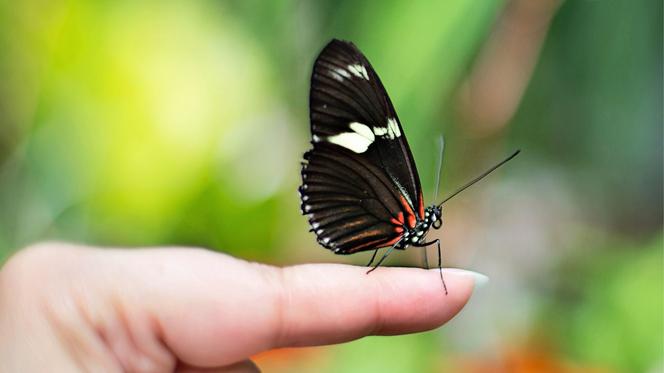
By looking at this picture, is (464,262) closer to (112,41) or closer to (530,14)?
(530,14)

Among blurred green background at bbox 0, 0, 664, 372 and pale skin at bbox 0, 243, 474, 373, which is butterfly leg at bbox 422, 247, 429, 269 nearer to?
pale skin at bbox 0, 243, 474, 373

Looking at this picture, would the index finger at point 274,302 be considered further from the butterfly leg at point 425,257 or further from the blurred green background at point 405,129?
the blurred green background at point 405,129

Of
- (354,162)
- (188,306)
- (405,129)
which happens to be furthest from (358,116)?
(405,129)

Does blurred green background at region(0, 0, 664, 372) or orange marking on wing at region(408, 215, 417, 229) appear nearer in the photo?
orange marking on wing at region(408, 215, 417, 229)

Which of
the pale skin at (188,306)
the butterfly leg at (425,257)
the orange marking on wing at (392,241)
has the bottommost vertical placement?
the pale skin at (188,306)

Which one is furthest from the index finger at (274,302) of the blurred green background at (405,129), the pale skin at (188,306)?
the blurred green background at (405,129)

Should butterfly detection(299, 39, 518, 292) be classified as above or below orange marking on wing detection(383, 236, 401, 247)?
above

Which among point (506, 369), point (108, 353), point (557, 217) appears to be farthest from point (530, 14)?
point (108, 353)

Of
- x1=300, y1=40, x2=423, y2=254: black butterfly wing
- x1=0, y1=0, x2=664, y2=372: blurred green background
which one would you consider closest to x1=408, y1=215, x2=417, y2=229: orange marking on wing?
x1=300, y1=40, x2=423, y2=254: black butterfly wing

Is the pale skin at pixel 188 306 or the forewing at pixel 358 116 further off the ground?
the forewing at pixel 358 116
